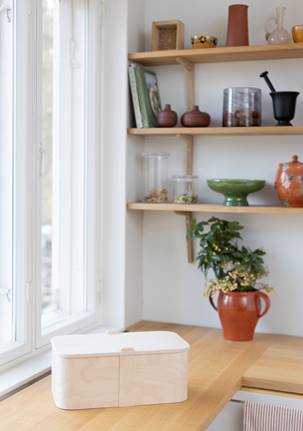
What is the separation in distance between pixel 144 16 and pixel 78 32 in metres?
0.39

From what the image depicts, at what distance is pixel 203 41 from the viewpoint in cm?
282

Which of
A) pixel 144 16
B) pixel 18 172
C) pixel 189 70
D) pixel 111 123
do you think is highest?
pixel 144 16

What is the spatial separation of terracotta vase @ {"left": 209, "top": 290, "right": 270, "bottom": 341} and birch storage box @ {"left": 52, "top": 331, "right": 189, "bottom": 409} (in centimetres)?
72

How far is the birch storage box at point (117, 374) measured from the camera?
1994 mm

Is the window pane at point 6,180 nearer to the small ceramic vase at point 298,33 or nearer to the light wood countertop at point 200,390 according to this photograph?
the light wood countertop at point 200,390

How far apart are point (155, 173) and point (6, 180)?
0.88 m

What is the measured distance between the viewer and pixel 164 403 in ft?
6.74

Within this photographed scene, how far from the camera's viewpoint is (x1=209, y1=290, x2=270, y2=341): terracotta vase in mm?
2764

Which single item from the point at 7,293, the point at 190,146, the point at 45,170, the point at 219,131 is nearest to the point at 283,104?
the point at 219,131

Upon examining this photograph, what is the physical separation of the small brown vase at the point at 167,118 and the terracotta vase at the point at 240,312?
0.75m

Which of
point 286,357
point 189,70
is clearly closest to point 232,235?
Result: point 286,357

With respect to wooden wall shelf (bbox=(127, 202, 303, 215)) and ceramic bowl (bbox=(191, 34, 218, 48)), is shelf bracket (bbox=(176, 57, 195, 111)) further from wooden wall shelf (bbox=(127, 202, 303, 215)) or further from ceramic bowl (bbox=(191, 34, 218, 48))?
wooden wall shelf (bbox=(127, 202, 303, 215))

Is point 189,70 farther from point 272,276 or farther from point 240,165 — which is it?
point 272,276

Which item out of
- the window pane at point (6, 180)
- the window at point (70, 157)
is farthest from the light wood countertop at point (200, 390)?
the window at point (70, 157)
